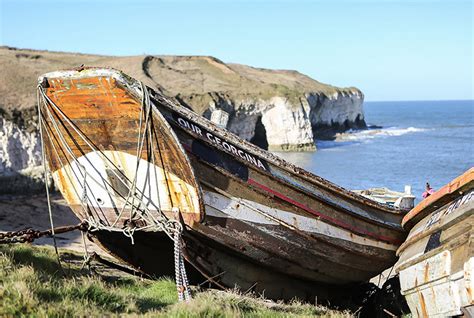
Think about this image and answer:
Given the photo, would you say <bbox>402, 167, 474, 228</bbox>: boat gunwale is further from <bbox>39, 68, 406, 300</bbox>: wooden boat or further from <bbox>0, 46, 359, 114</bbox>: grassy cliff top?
<bbox>0, 46, 359, 114</bbox>: grassy cliff top

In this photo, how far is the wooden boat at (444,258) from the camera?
4977 millimetres

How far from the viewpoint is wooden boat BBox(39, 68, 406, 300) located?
7.04m

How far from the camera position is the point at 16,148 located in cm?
2278

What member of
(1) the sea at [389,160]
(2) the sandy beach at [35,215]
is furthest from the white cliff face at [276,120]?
(2) the sandy beach at [35,215]

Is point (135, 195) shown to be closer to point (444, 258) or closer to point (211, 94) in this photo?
point (444, 258)

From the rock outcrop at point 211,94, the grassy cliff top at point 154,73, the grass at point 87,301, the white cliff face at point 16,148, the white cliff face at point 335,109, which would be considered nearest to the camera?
the grass at point 87,301

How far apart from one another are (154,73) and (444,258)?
41.0 metres

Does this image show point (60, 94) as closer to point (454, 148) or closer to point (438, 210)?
point (438, 210)

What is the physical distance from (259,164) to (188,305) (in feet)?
8.61

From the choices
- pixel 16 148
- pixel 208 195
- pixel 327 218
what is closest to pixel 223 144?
pixel 208 195

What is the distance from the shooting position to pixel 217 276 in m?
7.82

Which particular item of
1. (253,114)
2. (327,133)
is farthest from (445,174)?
(327,133)

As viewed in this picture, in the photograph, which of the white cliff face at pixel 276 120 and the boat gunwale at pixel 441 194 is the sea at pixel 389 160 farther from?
the boat gunwale at pixel 441 194

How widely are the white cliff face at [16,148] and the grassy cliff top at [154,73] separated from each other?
2.52 metres
